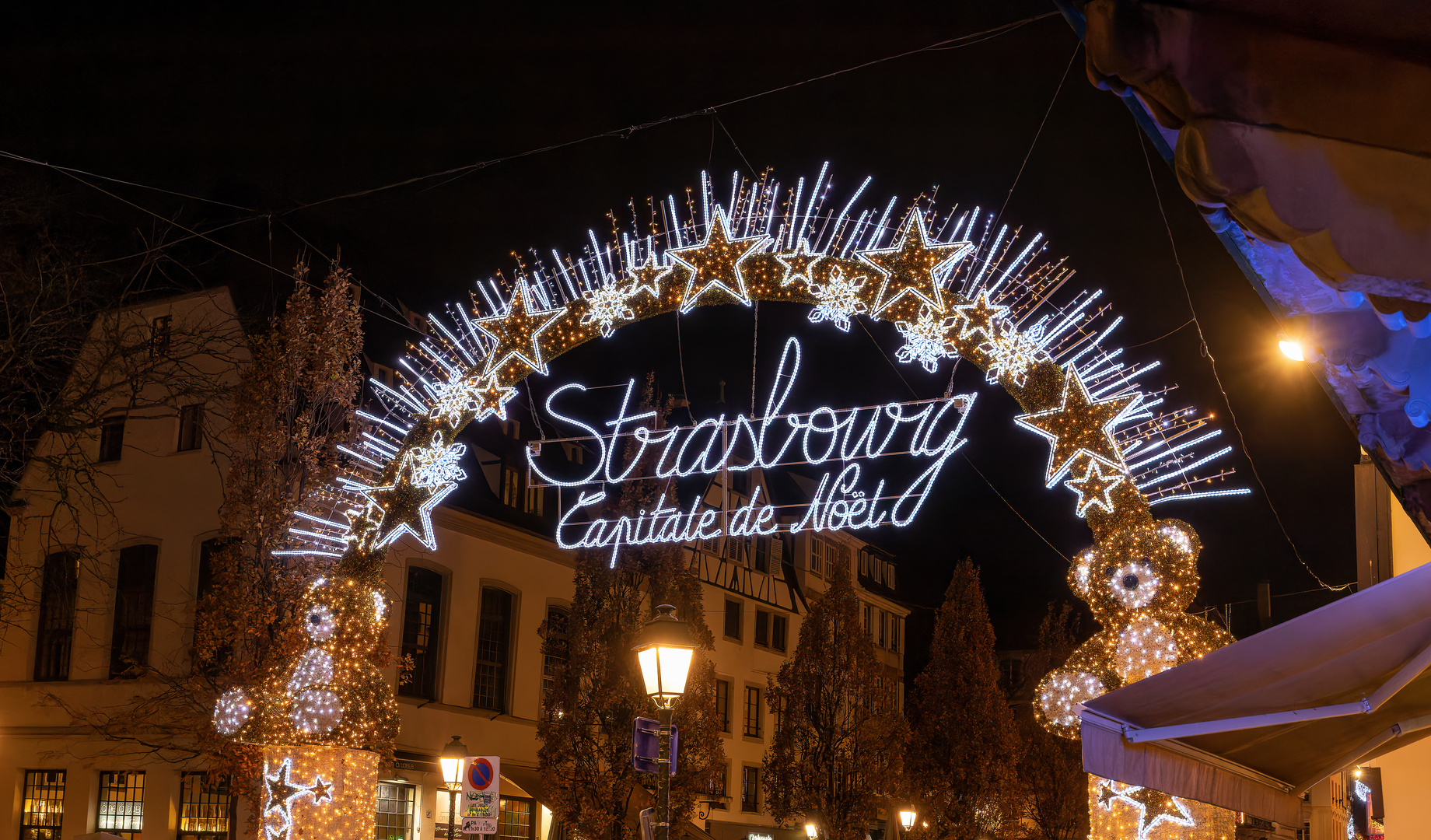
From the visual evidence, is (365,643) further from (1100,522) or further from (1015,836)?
(1015,836)

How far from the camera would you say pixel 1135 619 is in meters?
9.23

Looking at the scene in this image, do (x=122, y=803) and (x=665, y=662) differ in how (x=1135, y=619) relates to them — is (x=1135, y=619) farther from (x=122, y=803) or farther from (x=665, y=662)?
(x=122, y=803)

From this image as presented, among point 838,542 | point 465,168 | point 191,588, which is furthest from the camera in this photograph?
point 838,542

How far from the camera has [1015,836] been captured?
3381 cm

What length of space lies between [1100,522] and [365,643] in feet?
22.5

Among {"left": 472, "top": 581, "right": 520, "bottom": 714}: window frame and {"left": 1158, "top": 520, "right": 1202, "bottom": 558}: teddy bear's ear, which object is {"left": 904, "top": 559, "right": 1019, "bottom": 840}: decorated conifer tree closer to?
{"left": 472, "top": 581, "right": 520, "bottom": 714}: window frame

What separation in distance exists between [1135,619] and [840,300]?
3.91m

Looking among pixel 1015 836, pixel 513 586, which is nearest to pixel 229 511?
pixel 513 586

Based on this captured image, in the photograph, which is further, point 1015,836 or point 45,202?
point 1015,836

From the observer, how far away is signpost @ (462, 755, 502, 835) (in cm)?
1327

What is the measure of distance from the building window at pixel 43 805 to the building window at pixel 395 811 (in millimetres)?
5607

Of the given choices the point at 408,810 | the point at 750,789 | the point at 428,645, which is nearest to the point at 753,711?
the point at 750,789

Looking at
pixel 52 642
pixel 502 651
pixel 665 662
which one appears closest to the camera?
pixel 665 662

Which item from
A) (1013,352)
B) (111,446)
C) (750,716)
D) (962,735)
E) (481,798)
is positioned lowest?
(481,798)
